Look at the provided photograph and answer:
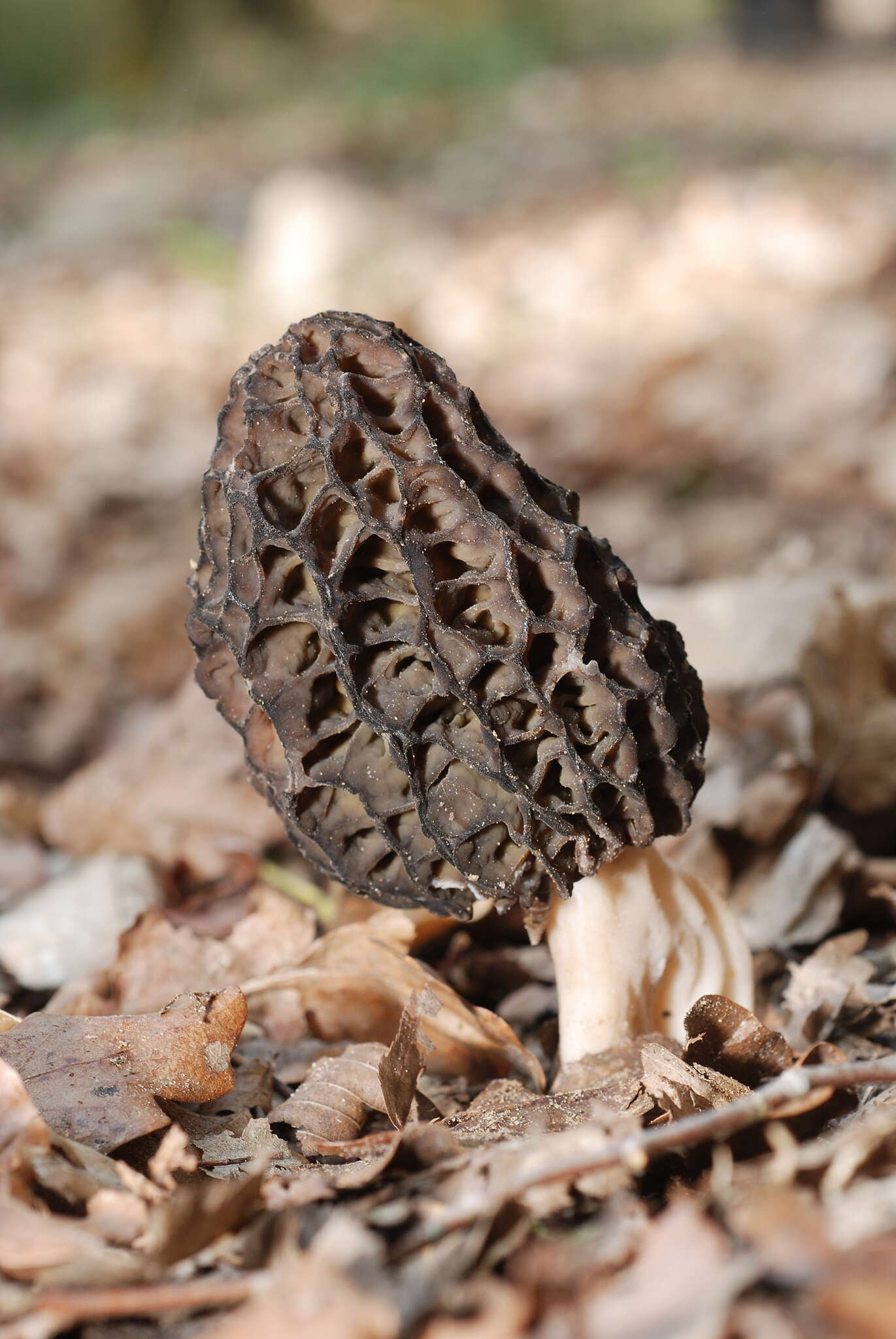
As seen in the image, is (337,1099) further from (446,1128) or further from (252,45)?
(252,45)

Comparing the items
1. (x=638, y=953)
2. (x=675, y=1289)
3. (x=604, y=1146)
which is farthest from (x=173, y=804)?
(x=675, y=1289)

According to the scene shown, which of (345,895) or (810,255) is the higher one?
(810,255)

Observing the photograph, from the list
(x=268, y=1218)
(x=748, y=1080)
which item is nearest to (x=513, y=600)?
(x=748, y=1080)

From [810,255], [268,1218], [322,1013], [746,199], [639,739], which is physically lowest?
[268,1218]

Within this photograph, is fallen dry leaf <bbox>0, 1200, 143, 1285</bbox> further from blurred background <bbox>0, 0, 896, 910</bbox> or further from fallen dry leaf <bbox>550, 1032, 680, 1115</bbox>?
blurred background <bbox>0, 0, 896, 910</bbox>

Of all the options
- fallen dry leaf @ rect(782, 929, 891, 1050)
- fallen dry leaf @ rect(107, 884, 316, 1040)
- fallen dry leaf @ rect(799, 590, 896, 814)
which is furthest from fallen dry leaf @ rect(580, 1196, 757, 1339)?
fallen dry leaf @ rect(799, 590, 896, 814)

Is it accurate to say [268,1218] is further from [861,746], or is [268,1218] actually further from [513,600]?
[861,746]

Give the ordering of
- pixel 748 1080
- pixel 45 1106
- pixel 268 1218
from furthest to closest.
→ 1. pixel 748 1080
2. pixel 45 1106
3. pixel 268 1218
